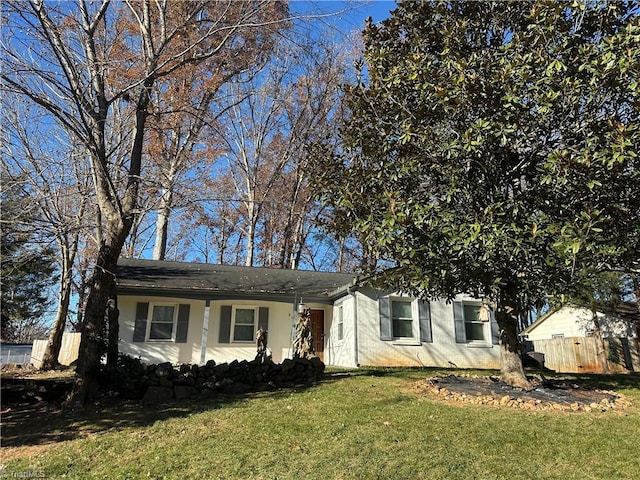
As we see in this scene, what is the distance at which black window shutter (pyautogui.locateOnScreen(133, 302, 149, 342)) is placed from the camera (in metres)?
12.4

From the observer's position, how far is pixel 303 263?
27.6 m

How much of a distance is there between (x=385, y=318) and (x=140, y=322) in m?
7.40

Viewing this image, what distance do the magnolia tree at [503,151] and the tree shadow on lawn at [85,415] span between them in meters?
3.90

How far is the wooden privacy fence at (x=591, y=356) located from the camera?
1680 cm

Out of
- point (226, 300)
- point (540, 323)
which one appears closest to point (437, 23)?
point (226, 300)

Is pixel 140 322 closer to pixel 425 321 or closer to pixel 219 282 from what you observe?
pixel 219 282

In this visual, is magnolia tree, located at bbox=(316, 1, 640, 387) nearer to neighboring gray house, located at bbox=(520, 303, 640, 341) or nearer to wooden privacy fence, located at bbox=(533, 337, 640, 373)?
wooden privacy fence, located at bbox=(533, 337, 640, 373)

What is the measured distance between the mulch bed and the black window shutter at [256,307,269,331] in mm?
6619

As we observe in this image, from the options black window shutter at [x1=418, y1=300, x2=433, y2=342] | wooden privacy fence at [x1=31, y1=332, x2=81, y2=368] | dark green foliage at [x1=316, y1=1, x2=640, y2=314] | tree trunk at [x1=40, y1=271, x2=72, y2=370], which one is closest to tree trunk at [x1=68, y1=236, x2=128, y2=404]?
dark green foliage at [x1=316, y1=1, x2=640, y2=314]

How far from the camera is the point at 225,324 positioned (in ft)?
44.1

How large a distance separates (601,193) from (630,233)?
2.47 feet

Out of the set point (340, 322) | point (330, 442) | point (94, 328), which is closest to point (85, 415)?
point (94, 328)

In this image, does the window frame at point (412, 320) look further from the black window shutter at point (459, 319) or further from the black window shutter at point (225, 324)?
the black window shutter at point (225, 324)

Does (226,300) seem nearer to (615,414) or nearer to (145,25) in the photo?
(145,25)
